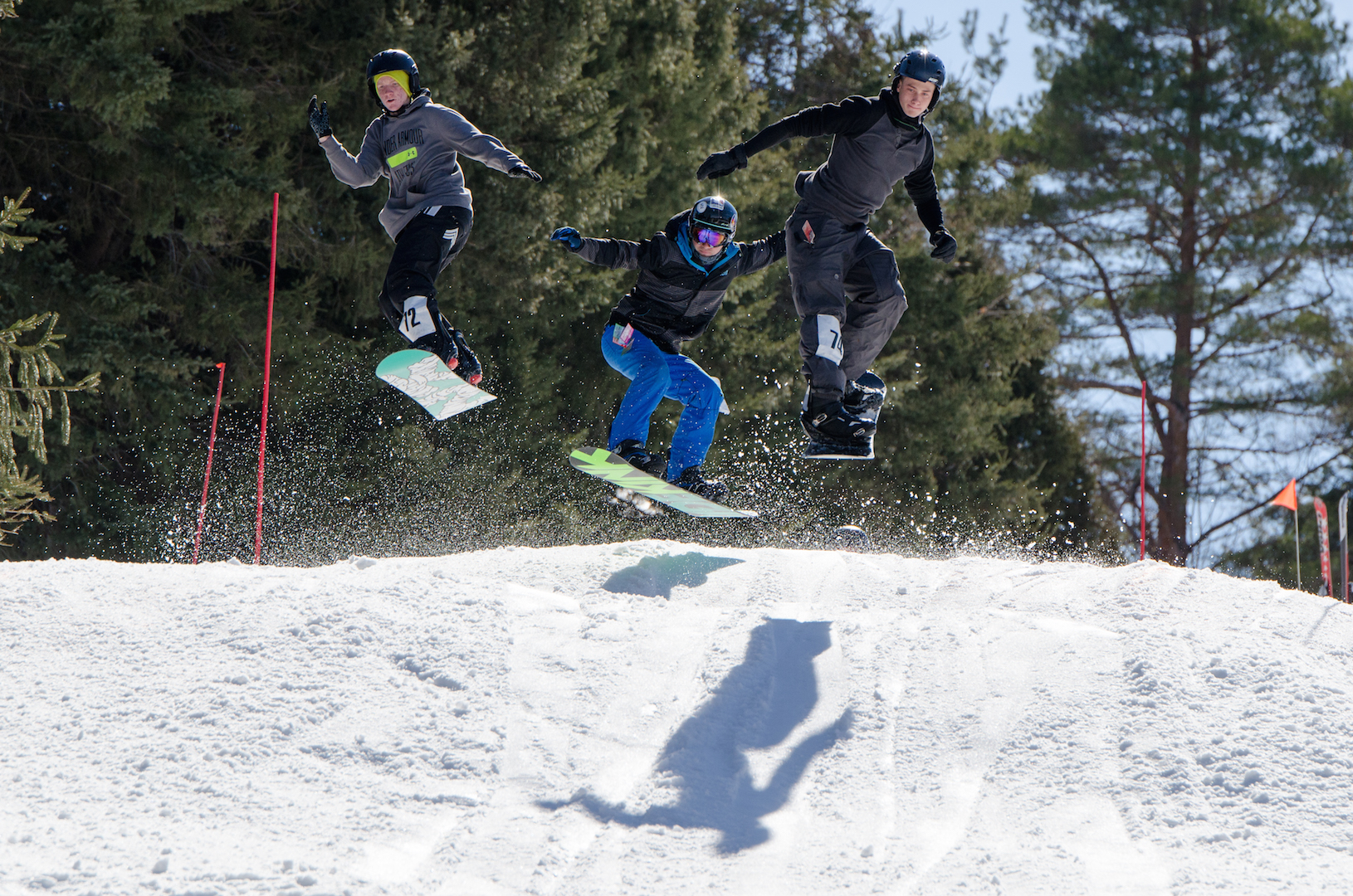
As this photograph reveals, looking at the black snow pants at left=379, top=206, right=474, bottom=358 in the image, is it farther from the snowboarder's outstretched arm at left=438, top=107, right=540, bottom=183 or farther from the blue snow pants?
the blue snow pants

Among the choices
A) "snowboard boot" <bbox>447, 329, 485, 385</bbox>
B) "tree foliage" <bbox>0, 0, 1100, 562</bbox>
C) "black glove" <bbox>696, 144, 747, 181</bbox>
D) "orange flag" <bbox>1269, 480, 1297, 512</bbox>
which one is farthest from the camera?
"tree foliage" <bbox>0, 0, 1100, 562</bbox>

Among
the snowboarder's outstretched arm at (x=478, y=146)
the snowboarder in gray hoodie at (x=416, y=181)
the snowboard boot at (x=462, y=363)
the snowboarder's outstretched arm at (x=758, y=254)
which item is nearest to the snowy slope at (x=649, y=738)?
the snowboard boot at (x=462, y=363)

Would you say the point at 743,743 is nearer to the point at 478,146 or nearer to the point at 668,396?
the point at 668,396

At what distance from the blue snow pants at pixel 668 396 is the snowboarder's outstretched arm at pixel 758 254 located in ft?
2.36

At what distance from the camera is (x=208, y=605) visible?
17.1 feet

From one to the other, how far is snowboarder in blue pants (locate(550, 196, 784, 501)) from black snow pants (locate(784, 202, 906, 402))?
52cm

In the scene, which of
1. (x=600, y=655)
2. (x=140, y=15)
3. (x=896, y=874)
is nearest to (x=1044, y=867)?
(x=896, y=874)

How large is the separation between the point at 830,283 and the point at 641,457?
1.53 m

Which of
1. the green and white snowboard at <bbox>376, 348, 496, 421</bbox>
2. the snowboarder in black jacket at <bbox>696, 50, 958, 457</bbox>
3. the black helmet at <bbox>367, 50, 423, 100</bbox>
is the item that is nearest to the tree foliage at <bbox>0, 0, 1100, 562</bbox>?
the green and white snowboard at <bbox>376, 348, 496, 421</bbox>

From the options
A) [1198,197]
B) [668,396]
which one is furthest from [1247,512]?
[668,396]

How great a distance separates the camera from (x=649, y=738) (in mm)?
4227

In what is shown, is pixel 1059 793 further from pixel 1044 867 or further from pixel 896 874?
pixel 896 874

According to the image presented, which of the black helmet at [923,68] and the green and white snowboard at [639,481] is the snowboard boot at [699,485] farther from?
the black helmet at [923,68]

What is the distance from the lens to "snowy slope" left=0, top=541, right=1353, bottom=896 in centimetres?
339
